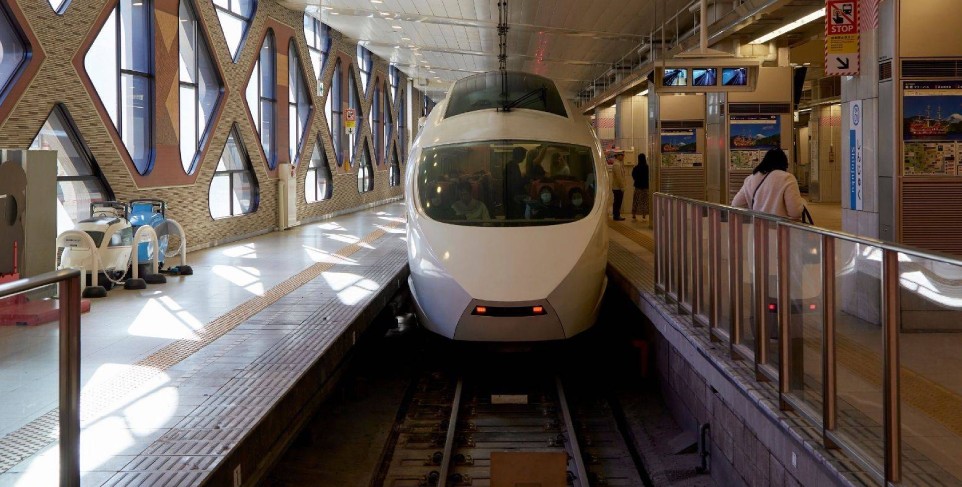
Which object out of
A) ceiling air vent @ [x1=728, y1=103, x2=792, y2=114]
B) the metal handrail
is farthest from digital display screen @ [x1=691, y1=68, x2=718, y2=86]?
the metal handrail

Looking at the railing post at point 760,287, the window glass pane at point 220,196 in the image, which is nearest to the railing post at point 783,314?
the railing post at point 760,287

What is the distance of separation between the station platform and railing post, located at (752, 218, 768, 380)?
2893 mm

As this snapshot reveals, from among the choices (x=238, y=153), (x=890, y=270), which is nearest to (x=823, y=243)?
(x=890, y=270)

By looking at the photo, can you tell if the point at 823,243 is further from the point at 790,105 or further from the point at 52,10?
the point at 790,105

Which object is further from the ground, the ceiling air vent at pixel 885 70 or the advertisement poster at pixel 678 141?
the advertisement poster at pixel 678 141

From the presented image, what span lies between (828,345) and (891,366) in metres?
0.71

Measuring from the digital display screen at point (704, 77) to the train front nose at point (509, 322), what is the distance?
20.1ft

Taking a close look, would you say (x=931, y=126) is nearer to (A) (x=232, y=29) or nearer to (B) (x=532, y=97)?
(B) (x=532, y=97)

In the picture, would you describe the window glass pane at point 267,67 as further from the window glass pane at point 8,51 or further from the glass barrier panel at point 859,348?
the glass barrier panel at point 859,348

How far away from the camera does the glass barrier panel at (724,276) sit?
229 inches

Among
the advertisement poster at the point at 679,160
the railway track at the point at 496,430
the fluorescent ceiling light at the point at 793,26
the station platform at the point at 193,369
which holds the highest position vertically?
the fluorescent ceiling light at the point at 793,26

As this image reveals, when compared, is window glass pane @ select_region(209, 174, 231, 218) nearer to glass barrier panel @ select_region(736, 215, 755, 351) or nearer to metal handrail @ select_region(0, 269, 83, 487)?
glass barrier panel @ select_region(736, 215, 755, 351)

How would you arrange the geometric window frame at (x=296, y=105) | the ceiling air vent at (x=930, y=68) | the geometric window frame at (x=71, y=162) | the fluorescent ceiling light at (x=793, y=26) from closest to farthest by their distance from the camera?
the ceiling air vent at (x=930, y=68)
the geometric window frame at (x=71, y=162)
the fluorescent ceiling light at (x=793, y=26)
the geometric window frame at (x=296, y=105)

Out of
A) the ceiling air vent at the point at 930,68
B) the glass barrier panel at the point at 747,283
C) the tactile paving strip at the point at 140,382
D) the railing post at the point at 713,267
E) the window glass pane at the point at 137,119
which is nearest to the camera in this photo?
the tactile paving strip at the point at 140,382
